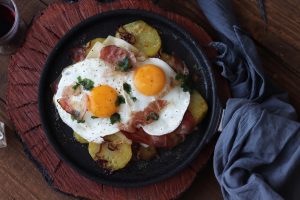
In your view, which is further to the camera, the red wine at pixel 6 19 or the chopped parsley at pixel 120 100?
the red wine at pixel 6 19

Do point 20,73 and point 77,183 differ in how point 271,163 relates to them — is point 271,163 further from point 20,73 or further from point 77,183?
point 20,73

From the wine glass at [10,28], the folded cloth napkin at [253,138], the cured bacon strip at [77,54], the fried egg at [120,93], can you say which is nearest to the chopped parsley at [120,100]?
the fried egg at [120,93]

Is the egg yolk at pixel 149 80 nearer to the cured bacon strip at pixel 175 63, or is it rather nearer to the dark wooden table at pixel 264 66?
the cured bacon strip at pixel 175 63

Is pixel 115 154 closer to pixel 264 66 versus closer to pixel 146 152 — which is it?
pixel 146 152

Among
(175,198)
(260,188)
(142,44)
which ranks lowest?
(175,198)

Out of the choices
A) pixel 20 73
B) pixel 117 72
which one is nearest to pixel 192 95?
pixel 117 72
